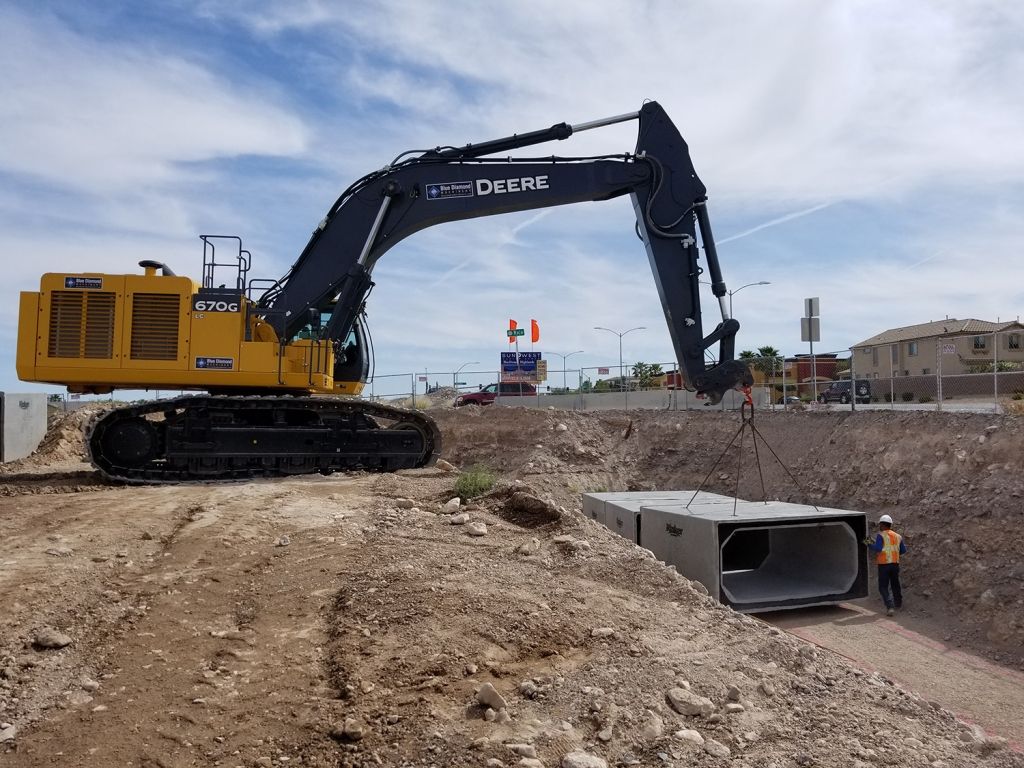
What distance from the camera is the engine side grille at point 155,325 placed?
1228cm

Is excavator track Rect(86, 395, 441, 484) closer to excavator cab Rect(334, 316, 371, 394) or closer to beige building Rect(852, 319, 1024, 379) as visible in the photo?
excavator cab Rect(334, 316, 371, 394)

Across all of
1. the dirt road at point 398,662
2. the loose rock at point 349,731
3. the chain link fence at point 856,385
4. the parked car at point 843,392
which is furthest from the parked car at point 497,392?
the loose rock at point 349,731

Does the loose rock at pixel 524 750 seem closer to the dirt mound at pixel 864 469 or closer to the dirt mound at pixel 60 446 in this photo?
the dirt mound at pixel 864 469

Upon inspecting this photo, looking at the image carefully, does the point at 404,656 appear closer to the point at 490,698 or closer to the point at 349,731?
the point at 490,698

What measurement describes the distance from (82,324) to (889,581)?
12866 millimetres

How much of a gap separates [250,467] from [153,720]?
9.44 meters

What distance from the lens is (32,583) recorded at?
607 centimetres

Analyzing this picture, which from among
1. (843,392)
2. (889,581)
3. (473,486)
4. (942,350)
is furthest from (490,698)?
(843,392)

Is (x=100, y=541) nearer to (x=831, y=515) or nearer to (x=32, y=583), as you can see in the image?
(x=32, y=583)

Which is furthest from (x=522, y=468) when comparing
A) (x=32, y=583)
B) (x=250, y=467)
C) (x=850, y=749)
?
(x=850, y=749)

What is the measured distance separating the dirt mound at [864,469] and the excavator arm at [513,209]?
8.98 feet

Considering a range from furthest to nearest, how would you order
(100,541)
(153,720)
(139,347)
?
(139,347), (100,541), (153,720)

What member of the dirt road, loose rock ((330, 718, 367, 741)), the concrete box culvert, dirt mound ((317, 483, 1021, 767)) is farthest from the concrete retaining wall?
loose rock ((330, 718, 367, 741))

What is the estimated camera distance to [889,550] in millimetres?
10961
